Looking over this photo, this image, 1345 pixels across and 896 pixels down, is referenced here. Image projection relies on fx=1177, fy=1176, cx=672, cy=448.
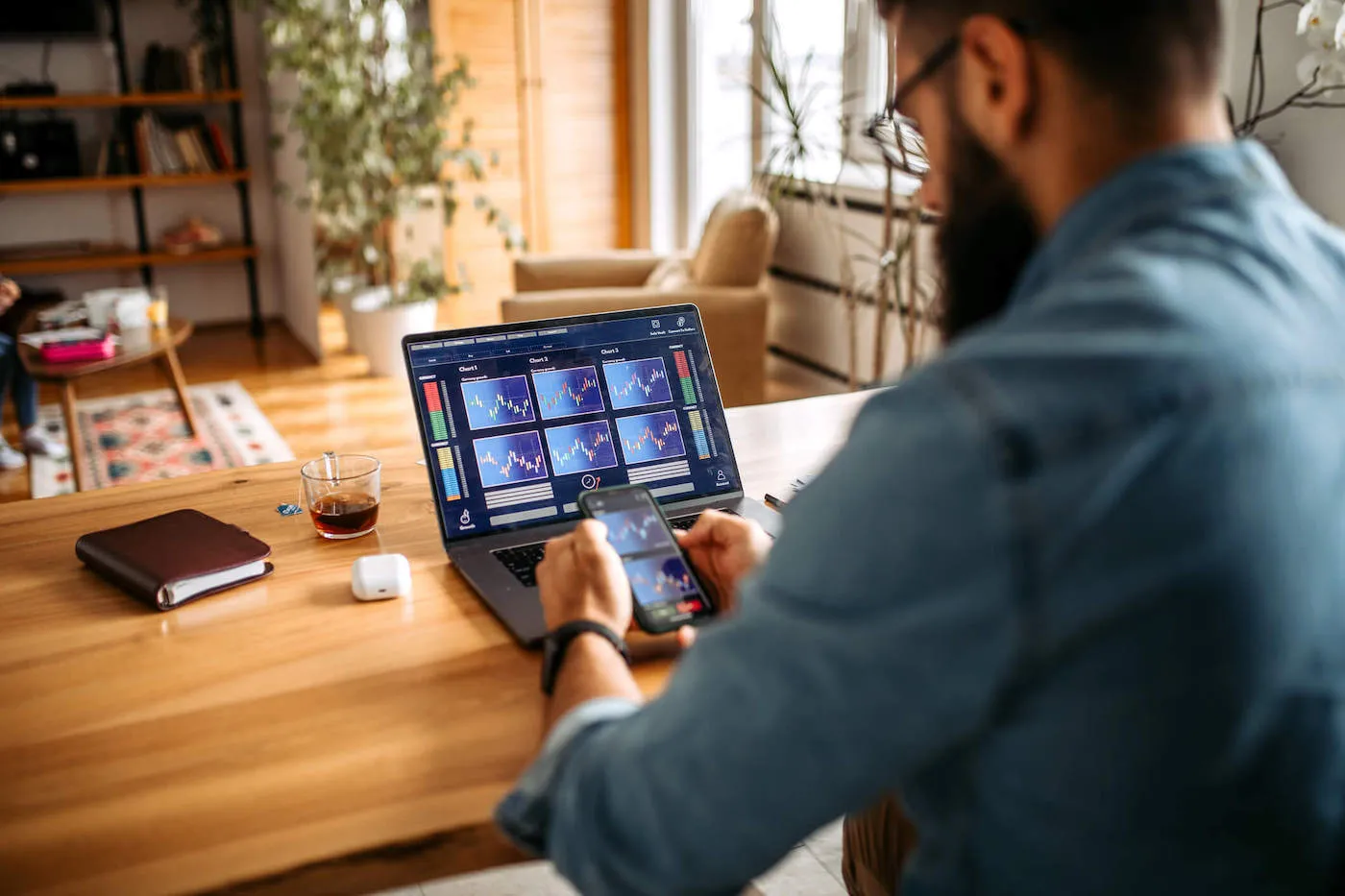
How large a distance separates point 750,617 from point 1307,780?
0.29 metres

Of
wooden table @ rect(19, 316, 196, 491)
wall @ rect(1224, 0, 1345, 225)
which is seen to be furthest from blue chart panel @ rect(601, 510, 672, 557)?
wooden table @ rect(19, 316, 196, 491)

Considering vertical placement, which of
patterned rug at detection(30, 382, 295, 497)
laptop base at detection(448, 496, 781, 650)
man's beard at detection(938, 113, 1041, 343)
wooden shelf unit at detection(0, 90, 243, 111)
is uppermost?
wooden shelf unit at detection(0, 90, 243, 111)

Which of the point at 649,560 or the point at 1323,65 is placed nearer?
the point at 649,560

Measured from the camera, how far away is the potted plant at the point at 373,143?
15.7ft

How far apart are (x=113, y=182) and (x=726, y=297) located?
10.8 ft

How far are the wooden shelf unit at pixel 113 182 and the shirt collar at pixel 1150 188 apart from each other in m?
5.73

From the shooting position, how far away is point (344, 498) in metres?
1.37

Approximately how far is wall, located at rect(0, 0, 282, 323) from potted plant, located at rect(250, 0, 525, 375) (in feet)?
2.99

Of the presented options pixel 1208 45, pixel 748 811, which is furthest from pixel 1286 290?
pixel 748 811

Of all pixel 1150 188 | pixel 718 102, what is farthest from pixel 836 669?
pixel 718 102

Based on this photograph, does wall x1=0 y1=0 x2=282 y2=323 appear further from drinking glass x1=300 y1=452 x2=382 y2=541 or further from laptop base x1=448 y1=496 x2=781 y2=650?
laptop base x1=448 y1=496 x2=781 y2=650

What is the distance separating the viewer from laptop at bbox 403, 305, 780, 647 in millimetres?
1322

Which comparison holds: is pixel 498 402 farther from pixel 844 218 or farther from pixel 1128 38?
pixel 844 218

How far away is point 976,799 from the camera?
24.5 inches
